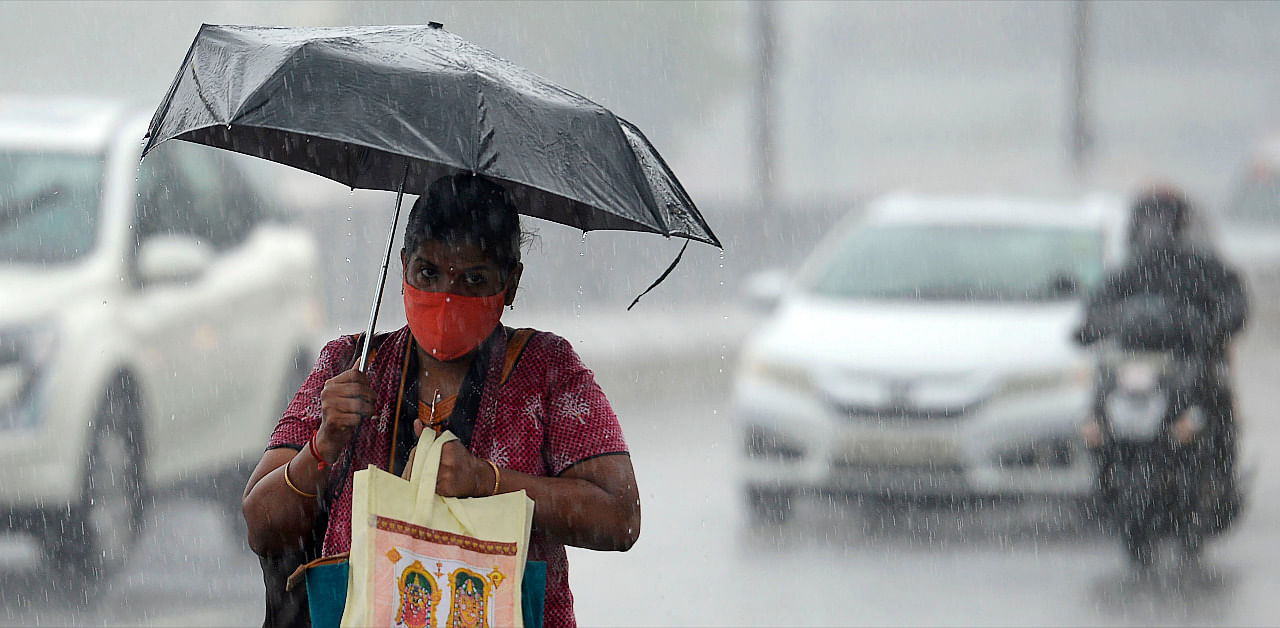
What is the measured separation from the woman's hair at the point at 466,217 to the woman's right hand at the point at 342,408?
0.25 meters

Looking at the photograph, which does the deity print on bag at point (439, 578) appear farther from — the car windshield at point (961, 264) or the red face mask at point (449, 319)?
the car windshield at point (961, 264)

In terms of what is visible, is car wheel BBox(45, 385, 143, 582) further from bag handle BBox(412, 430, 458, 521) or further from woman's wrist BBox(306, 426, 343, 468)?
bag handle BBox(412, 430, 458, 521)

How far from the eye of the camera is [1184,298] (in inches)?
214

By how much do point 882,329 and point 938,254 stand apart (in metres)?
0.68

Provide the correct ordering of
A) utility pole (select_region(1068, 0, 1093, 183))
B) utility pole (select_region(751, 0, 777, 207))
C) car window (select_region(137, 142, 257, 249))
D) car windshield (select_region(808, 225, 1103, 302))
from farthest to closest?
A: utility pole (select_region(751, 0, 777, 207)), utility pole (select_region(1068, 0, 1093, 183)), car windshield (select_region(808, 225, 1103, 302)), car window (select_region(137, 142, 257, 249))

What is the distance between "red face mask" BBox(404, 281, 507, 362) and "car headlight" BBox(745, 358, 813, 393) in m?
4.01

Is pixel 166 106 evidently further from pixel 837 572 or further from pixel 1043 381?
pixel 1043 381

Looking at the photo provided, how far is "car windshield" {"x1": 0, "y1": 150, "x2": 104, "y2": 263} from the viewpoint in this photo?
557 cm

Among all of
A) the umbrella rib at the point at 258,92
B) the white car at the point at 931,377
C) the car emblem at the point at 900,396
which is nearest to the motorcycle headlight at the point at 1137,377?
the white car at the point at 931,377

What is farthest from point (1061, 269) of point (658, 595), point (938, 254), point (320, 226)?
point (320, 226)

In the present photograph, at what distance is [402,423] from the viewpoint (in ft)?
7.20

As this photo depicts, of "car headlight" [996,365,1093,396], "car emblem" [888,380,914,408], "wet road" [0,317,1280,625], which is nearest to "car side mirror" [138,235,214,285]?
"wet road" [0,317,1280,625]

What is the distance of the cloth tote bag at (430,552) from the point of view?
2020 mm

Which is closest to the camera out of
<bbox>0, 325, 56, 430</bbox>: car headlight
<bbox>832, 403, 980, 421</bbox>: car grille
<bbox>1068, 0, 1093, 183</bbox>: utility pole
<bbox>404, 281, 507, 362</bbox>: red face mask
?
<bbox>404, 281, 507, 362</bbox>: red face mask
